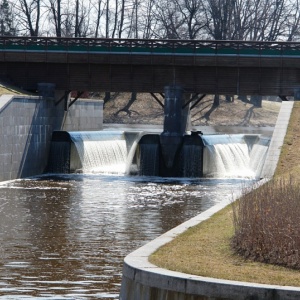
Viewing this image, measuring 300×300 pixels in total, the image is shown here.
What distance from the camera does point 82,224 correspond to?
30.6 m

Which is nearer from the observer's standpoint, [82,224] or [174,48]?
[82,224]

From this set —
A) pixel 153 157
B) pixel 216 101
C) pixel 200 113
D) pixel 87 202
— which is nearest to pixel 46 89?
pixel 153 157

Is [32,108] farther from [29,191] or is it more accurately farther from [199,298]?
[199,298]

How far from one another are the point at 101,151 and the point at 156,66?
5728 mm

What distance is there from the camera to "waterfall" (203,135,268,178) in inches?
2080

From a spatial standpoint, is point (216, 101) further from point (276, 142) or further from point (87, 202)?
point (87, 202)

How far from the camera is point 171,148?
5419 cm

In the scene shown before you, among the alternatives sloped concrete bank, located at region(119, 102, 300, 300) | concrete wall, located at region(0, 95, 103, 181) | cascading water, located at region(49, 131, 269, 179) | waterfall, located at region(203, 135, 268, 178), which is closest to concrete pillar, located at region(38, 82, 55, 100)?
concrete wall, located at region(0, 95, 103, 181)

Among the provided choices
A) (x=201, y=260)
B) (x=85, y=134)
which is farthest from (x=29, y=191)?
(x=201, y=260)

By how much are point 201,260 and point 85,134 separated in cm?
3866

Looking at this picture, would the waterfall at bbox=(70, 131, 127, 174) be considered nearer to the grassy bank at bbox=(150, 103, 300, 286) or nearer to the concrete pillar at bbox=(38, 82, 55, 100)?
the concrete pillar at bbox=(38, 82, 55, 100)

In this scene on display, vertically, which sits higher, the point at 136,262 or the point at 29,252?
the point at 136,262

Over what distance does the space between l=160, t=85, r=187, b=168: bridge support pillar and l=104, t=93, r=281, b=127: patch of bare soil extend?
38.3m

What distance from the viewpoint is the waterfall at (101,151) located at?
2114 inches
